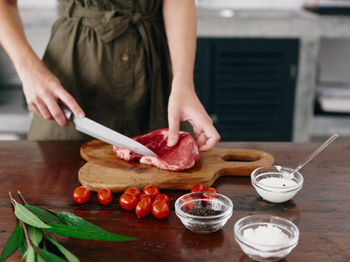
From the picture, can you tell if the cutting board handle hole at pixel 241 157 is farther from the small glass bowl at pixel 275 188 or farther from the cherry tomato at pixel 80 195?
the cherry tomato at pixel 80 195

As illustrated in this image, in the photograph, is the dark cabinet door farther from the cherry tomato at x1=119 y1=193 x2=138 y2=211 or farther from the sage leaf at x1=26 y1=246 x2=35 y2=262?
the sage leaf at x1=26 y1=246 x2=35 y2=262

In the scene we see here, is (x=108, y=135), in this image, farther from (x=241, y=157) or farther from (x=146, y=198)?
(x=241, y=157)

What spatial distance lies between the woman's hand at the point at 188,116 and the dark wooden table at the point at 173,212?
0.47ft

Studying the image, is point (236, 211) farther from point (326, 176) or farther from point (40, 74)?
point (40, 74)

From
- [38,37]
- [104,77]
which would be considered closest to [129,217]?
[104,77]

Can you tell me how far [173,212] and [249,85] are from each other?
2.09 metres

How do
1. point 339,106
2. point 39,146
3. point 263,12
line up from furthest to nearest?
point 263,12 < point 339,106 < point 39,146

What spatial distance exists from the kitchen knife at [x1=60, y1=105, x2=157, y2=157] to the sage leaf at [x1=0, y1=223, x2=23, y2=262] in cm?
48

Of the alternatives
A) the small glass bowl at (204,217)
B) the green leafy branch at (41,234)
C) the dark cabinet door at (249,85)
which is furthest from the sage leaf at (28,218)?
the dark cabinet door at (249,85)

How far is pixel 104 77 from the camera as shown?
5.55 ft

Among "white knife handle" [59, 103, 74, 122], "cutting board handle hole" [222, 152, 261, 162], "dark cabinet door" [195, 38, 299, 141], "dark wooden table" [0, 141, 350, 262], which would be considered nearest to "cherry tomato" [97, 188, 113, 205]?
"dark wooden table" [0, 141, 350, 262]

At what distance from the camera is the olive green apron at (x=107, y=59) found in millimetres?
1658

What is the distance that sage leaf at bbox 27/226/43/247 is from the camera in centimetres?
87

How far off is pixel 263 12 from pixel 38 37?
170cm
